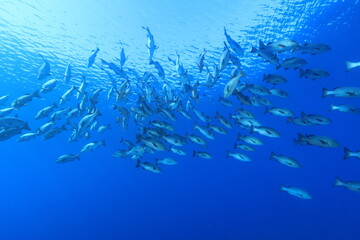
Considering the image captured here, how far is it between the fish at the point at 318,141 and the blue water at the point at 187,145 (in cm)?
896

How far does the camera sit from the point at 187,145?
119 feet

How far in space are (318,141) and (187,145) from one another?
30151 millimetres

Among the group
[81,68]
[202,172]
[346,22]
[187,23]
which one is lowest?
[202,172]

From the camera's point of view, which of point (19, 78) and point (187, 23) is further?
point (19, 78)

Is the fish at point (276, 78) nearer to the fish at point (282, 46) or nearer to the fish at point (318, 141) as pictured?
the fish at point (282, 46)

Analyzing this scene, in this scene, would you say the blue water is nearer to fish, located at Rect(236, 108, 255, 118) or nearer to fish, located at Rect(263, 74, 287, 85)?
fish, located at Rect(263, 74, 287, 85)

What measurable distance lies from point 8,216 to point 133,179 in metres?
26.4

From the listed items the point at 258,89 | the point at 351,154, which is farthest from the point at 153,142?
the point at 351,154

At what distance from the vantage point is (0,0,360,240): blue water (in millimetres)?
14742

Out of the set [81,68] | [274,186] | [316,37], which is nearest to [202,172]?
[274,186]

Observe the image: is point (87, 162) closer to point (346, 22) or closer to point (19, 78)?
point (19, 78)

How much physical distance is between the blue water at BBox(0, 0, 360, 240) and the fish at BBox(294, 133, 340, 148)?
29.4 ft

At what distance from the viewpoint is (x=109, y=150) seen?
4800 centimetres

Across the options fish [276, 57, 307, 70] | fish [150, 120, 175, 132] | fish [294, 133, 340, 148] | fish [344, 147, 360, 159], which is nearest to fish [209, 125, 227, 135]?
fish [150, 120, 175, 132]
